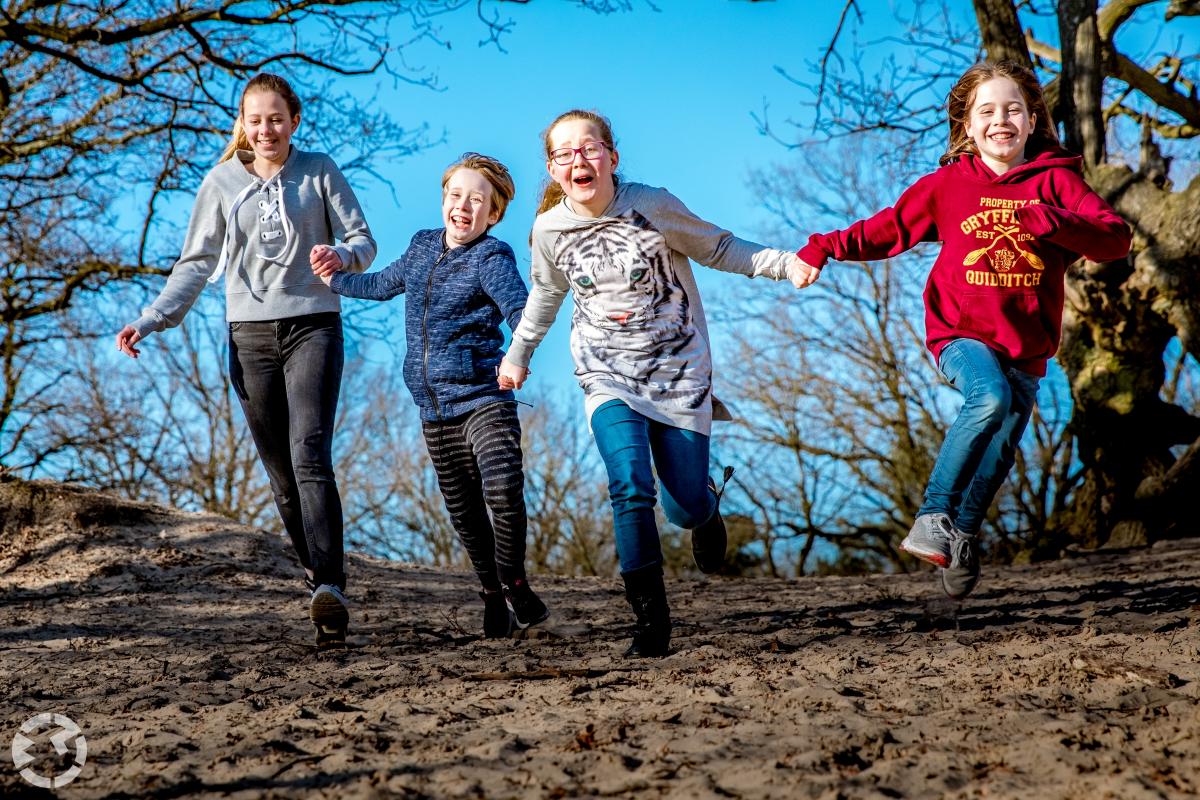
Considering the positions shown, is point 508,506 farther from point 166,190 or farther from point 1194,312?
point 166,190

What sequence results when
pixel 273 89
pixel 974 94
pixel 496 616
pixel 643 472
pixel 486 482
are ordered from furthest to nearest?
pixel 496 616, pixel 273 89, pixel 486 482, pixel 974 94, pixel 643 472

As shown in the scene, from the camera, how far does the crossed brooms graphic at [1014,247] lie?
4055 millimetres

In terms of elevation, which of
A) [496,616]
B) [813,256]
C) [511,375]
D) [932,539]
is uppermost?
[813,256]

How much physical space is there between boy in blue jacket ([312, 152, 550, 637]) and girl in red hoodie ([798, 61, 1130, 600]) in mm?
1346

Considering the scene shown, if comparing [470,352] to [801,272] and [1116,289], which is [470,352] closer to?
[801,272]

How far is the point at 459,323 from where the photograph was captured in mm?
4496

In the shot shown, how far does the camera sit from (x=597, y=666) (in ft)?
13.0

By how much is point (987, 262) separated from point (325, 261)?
8.71ft

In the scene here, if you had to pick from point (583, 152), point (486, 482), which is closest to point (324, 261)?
point (486, 482)

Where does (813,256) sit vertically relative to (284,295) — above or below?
below

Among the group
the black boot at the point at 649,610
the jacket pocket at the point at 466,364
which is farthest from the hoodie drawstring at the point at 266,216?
the black boot at the point at 649,610

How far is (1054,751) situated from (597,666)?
1721 mm

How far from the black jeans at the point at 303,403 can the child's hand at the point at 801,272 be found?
78.7 inches

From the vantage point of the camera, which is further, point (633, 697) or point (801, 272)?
point (801, 272)
